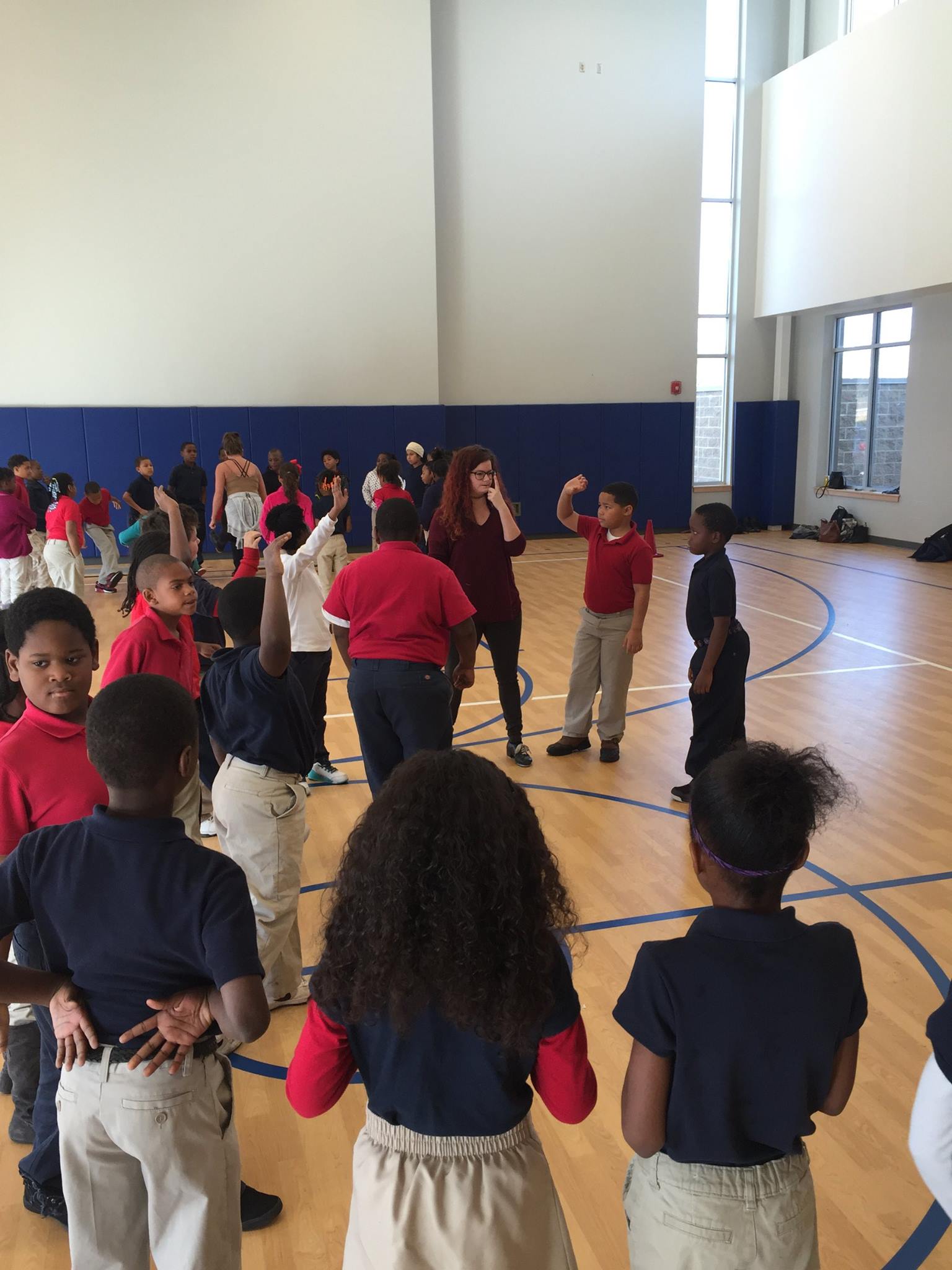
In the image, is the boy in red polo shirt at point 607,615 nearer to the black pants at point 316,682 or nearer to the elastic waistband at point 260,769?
the black pants at point 316,682

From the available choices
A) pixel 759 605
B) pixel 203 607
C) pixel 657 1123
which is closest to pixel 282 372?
pixel 759 605

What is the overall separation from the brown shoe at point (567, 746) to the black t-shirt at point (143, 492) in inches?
295

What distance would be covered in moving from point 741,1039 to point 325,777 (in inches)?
157

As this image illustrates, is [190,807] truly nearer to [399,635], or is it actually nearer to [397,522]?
[399,635]

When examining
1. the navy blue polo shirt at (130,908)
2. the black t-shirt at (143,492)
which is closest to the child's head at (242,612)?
the navy blue polo shirt at (130,908)

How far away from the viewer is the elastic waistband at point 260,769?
2.91m

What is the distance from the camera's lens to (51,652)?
223cm

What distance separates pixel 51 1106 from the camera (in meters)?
2.19

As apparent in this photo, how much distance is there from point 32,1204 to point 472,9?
1525 centimetres

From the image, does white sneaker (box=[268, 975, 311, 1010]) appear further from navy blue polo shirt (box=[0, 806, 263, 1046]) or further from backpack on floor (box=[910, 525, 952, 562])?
backpack on floor (box=[910, 525, 952, 562])

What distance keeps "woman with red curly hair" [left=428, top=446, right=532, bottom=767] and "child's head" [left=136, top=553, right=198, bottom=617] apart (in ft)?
6.16

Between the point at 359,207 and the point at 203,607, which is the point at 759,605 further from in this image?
the point at 359,207

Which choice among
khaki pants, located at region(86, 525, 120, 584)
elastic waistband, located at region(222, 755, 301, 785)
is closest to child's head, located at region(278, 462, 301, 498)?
elastic waistband, located at region(222, 755, 301, 785)

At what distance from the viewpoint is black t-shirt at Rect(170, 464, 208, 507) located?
1131 centimetres
